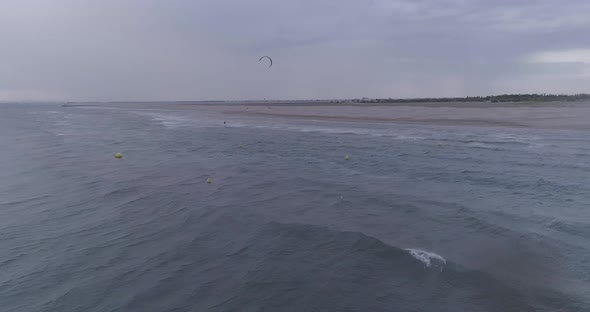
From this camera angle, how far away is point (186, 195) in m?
17.4

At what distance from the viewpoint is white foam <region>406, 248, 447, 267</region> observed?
1025cm

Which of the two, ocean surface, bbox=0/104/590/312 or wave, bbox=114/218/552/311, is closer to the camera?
wave, bbox=114/218/552/311

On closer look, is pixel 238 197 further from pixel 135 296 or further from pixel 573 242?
pixel 573 242

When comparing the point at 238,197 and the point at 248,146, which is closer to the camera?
the point at 238,197

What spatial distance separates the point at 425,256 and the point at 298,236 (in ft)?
13.8

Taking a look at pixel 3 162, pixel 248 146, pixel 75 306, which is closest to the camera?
pixel 75 306

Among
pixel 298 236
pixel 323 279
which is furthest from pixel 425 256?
pixel 298 236

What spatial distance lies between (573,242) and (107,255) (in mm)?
15210

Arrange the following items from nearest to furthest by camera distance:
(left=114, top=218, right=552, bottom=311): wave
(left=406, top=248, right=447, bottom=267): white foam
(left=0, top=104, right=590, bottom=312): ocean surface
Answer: (left=114, top=218, right=552, bottom=311): wave → (left=0, top=104, right=590, bottom=312): ocean surface → (left=406, top=248, right=447, bottom=267): white foam

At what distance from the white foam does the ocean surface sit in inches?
3.7

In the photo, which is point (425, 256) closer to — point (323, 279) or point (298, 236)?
point (323, 279)

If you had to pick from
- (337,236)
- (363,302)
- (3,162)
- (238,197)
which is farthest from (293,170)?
(3,162)

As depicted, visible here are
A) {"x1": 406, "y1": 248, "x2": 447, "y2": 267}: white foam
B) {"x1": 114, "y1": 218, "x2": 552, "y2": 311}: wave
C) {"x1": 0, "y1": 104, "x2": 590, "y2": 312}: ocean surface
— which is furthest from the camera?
{"x1": 406, "y1": 248, "x2": 447, "y2": 267}: white foam

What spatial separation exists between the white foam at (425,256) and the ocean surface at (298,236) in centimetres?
9
